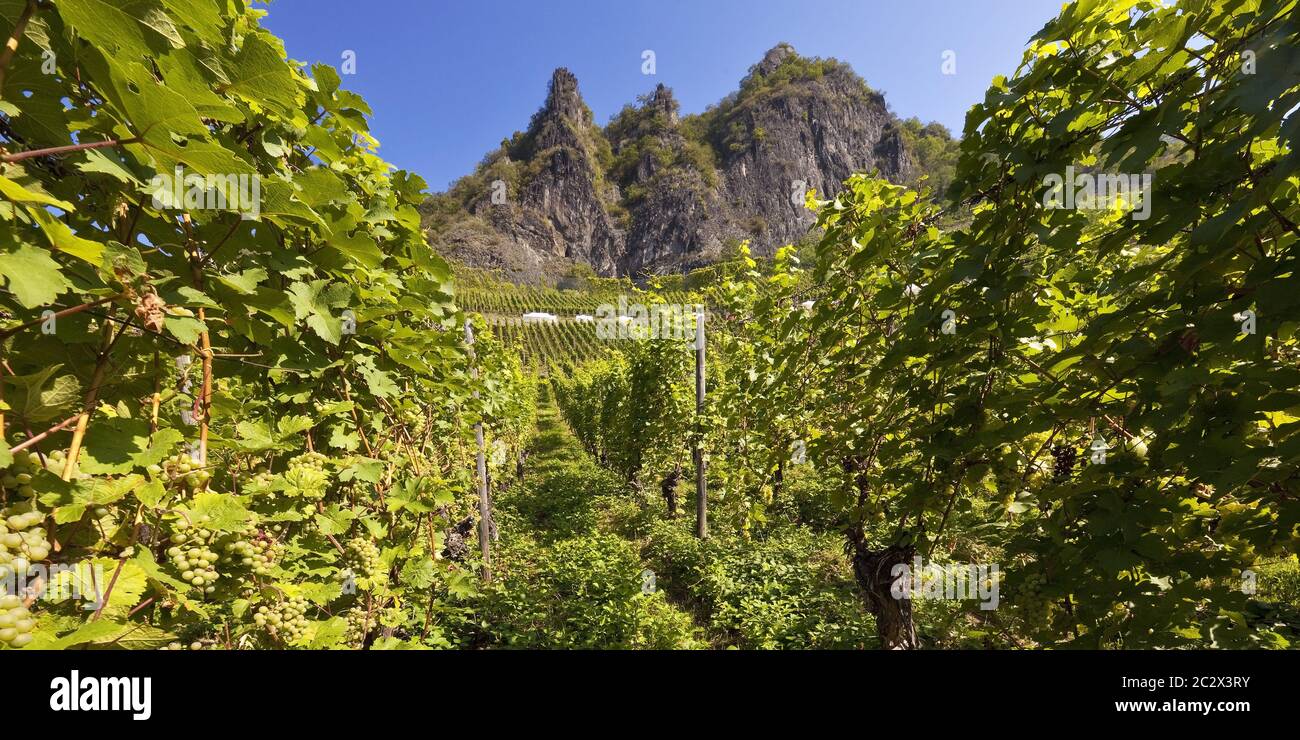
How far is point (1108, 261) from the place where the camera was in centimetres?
287

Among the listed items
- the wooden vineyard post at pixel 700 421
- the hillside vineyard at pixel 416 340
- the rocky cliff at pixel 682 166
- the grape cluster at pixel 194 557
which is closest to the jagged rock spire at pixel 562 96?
the rocky cliff at pixel 682 166

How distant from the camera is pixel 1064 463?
2.30 metres

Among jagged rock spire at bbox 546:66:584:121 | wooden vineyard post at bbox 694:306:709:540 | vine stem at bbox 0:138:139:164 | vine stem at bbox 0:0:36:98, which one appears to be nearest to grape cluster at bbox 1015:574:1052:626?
vine stem at bbox 0:138:139:164

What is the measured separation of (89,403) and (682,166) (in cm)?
10953

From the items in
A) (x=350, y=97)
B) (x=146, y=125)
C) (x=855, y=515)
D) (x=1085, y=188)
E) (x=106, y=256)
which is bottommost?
(x=855, y=515)

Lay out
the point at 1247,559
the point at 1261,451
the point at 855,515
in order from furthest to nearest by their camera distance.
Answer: the point at 855,515, the point at 1247,559, the point at 1261,451

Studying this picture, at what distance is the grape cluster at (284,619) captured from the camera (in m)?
1.39

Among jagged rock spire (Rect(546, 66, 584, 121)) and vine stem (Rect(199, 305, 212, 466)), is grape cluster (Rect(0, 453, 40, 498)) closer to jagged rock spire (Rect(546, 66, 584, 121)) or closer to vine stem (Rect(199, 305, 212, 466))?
vine stem (Rect(199, 305, 212, 466))

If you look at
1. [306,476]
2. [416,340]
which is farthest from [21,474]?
[416,340]

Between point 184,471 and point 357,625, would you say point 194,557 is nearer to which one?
point 184,471

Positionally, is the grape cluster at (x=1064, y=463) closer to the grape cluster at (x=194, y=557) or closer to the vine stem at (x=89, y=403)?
the grape cluster at (x=194, y=557)

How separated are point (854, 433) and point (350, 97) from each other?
129 inches
